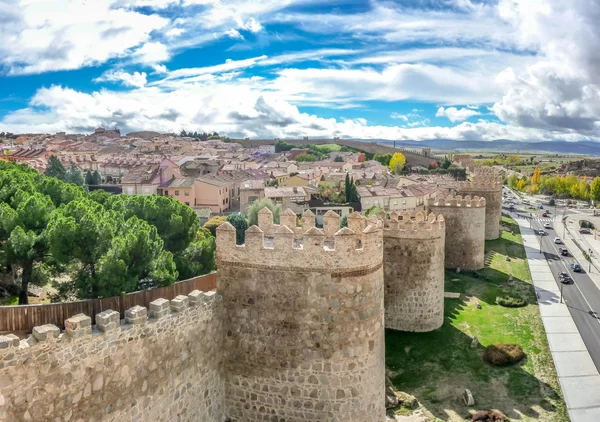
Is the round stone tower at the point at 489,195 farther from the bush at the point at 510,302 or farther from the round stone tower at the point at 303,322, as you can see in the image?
the round stone tower at the point at 303,322

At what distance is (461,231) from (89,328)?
34.0m

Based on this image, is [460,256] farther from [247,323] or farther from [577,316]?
[247,323]

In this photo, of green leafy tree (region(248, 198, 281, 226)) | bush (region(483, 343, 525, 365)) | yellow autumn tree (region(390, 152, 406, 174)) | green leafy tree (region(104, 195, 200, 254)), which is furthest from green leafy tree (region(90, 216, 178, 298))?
yellow autumn tree (region(390, 152, 406, 174))

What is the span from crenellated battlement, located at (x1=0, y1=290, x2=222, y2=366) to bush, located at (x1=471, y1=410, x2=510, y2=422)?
1119 cm

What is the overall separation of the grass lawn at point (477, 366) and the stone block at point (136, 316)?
1219 centimetres

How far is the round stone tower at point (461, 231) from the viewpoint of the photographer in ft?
133

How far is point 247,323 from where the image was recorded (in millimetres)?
15211

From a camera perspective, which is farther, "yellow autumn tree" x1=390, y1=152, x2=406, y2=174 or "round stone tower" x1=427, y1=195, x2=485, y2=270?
"yellow autumn tree" x1=390, y1=152, x2=406, y2=174

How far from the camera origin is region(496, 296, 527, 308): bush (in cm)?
3316

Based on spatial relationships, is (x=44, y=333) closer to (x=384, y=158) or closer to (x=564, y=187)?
(x=564, y=187)

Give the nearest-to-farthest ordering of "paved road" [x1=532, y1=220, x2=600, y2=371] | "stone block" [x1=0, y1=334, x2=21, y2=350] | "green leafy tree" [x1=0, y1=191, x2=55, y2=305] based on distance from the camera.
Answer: "stone block" [x1=0, y1=334, x2=21, y2=350] < "green leafy tree" [x1=0, y1=191, x2=55, y2=305] < "paved road" [x1=532, y1=220, x2=600, y2=371]

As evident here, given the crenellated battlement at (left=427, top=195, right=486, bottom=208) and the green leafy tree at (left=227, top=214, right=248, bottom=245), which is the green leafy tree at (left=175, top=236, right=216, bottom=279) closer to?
the crenellated battlement at (left=427, top=195, right=486, bottom=208)

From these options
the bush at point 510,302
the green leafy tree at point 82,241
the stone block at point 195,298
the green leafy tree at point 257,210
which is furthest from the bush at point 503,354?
the green leafy tree at point 257,210

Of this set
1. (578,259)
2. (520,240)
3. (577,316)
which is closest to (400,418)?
(577,316)
